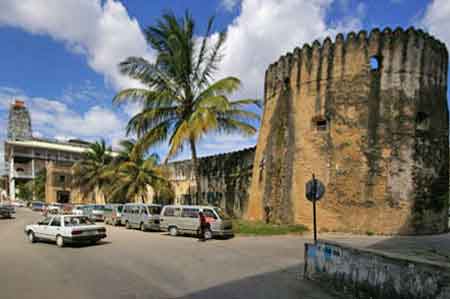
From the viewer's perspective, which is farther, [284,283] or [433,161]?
[433,161]

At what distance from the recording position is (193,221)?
1620cm

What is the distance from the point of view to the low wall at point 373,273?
4.64 metres

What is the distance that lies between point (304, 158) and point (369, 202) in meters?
3.96

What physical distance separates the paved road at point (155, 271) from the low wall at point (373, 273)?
0.48 m

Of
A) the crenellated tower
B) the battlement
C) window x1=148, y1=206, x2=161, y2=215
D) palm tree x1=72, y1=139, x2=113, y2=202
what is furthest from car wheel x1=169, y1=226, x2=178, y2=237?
the crenellated tower

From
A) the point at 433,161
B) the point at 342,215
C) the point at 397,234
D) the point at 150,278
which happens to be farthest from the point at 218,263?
the point at 433,161

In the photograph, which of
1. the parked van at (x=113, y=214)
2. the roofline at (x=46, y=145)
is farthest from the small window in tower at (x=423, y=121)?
the roofline at (x=46, y=145)

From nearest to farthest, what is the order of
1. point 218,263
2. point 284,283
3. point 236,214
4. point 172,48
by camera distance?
point 284,283 → point 218,263 → point 172,48 → point 236,214

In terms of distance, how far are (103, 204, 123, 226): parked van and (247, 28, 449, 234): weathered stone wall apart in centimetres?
1243

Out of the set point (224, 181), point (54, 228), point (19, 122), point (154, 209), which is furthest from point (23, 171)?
point (54, 228)

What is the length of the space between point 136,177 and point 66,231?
16.6 meters

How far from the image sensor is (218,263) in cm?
959

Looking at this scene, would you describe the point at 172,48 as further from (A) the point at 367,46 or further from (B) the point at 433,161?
(B) the point at 433,161

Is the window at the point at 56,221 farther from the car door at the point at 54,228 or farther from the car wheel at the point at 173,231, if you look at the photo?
the car wheel at the point at 173,231
